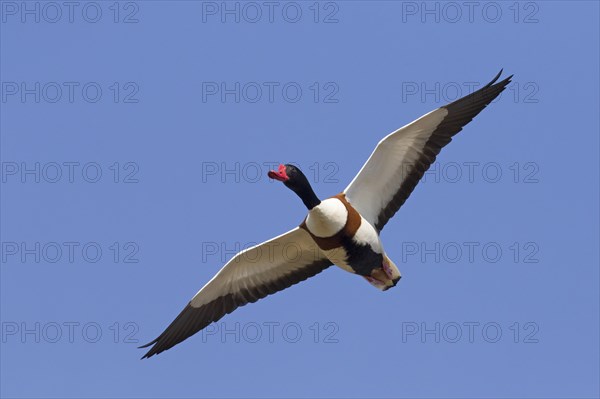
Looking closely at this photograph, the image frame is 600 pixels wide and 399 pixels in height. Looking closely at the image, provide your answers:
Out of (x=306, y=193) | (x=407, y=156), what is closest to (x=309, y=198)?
(x=306, y=193)

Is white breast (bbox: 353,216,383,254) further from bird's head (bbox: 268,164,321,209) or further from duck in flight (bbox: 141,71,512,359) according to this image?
bird's head (bbox: 268,164,321,209)

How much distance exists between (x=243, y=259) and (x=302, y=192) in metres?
1.82

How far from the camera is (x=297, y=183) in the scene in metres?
15.9

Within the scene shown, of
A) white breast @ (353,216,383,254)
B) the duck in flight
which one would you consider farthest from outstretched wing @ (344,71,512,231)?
white breast @ (353,216,383,254)

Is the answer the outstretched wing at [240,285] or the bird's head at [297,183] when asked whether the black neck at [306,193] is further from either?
the outstretched wing at [240,285]

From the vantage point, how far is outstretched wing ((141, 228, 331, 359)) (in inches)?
677

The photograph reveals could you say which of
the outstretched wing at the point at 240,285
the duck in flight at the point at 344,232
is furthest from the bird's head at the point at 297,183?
the outstretched wing at the point at 240,285

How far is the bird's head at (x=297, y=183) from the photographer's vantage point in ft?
52.1

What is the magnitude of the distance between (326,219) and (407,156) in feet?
6.23

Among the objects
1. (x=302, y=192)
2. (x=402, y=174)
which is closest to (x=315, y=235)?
(x=302, y=192)

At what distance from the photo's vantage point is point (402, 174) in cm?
1681

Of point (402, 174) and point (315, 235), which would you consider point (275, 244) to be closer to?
point (315, 235)

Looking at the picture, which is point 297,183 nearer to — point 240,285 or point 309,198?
point 309,198

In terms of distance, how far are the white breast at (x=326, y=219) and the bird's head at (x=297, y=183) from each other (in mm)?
141
